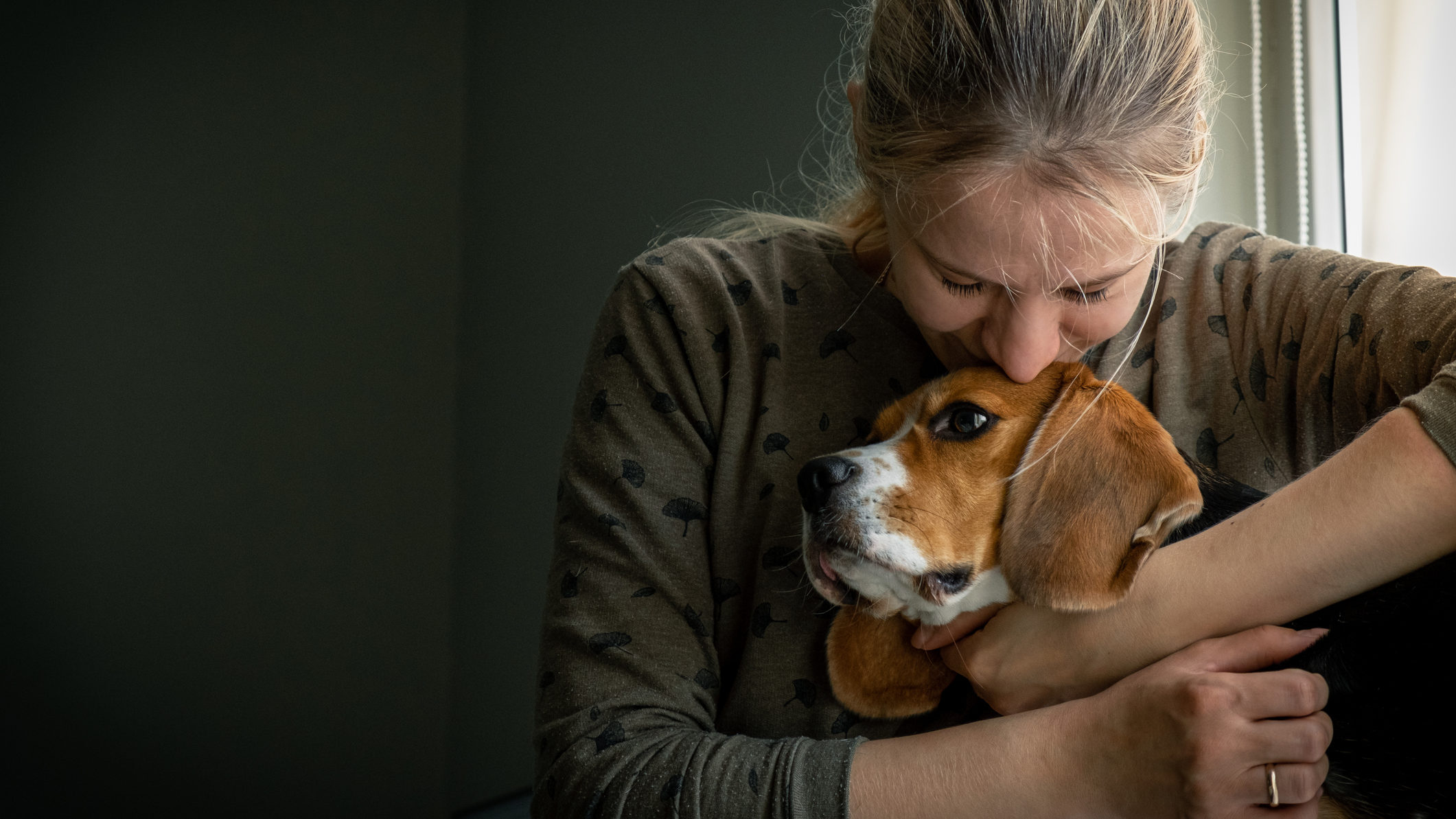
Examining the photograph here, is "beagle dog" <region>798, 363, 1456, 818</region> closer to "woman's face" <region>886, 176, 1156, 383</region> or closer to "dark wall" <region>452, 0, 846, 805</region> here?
"woman's face" <region>886, 176, 1156, 383</region>

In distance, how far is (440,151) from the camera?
7.63 feet

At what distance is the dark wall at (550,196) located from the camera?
2414 mm

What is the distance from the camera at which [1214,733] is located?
0.82m

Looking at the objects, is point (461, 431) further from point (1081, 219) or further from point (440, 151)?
point (1081, 219)

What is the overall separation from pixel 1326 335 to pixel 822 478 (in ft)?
1.94

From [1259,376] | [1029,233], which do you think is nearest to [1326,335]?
[1259,376]

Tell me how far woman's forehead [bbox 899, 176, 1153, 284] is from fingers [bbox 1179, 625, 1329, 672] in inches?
14.7

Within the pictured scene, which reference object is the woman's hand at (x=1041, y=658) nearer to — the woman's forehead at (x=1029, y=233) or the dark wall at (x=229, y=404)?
the woman's forehead at (x=1029, y=233)

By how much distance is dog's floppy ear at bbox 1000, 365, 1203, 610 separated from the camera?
932 mm

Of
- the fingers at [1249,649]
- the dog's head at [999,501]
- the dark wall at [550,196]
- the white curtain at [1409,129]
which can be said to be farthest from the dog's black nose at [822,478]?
the dark wall at [550,196]

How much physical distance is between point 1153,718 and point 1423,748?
309 millimetres

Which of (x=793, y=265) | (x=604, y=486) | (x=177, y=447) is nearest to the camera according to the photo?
(x=604, y=486)

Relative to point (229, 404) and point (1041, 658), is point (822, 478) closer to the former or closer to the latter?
point (1041, 658)

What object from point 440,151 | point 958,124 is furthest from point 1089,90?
point 440,151
